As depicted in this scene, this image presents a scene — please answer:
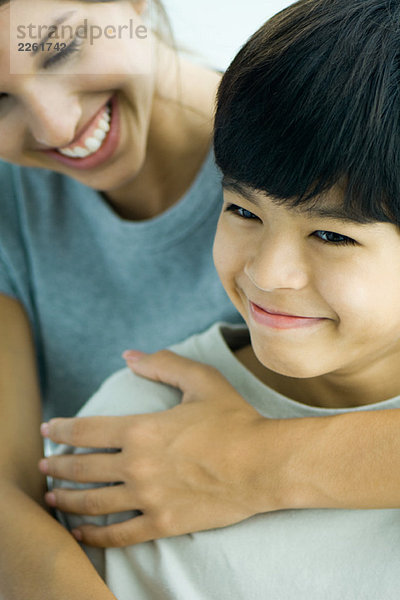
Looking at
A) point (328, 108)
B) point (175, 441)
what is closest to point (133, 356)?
point (175, 441)

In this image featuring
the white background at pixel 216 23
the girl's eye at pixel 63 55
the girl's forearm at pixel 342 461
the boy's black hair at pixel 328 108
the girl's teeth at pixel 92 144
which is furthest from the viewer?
the white background at pixel 216 23

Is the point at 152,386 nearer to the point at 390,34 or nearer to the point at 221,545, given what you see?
the point at 221,545

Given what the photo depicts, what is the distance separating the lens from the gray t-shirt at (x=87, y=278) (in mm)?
1438

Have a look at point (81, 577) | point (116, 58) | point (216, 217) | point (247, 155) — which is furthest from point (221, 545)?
point (116, 58)

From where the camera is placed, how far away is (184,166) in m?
1.45

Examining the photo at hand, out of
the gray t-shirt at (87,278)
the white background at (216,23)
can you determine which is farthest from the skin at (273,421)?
the white background at (216,23)

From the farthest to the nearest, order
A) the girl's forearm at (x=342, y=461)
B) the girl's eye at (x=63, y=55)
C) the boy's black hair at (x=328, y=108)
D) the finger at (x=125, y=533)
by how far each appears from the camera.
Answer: the girl's eye at (x=63, y=55) < the finger at (x=125, y=533) < the girl's forearm at (x=342, y=461) < the boy's black hair at (x=328, y=108)

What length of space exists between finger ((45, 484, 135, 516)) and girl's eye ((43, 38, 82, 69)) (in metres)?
0.62

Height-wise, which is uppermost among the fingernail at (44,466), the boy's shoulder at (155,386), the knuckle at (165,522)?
the boy's shoulder at (155,386)

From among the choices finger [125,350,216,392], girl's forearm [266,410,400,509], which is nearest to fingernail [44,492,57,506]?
finger [125,350,216,392]

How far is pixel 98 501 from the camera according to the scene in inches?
41.4

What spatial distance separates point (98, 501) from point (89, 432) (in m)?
0.10

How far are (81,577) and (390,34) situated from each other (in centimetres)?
75

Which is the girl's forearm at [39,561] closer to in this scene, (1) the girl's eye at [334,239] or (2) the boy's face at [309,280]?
(2) the boy's face at [309,280]
